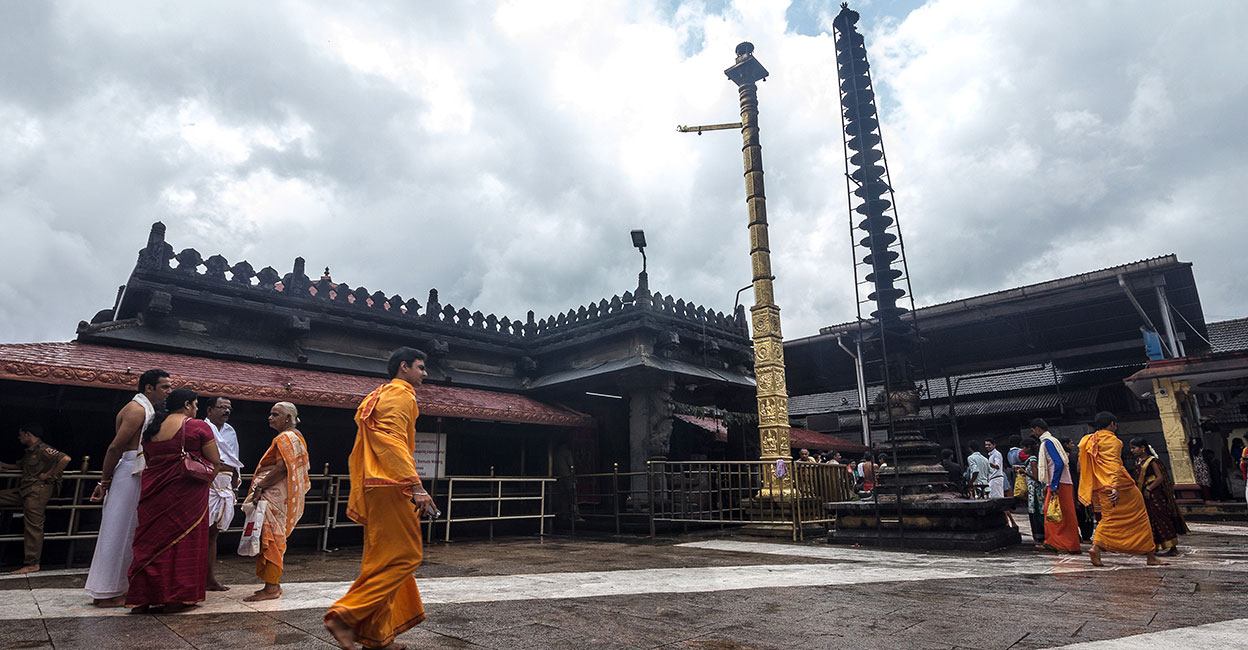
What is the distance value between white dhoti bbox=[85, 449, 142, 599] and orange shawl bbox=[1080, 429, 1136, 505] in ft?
28.5

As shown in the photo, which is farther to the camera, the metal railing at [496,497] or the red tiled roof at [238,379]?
the metal railing at [496,497]

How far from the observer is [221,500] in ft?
17.9

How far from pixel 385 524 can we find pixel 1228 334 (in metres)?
23.9

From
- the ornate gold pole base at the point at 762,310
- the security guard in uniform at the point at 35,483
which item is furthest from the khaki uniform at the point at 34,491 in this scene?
the ornate gold pole base at the point at 762,310

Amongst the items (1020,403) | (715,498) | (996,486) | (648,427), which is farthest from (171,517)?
(1020,403)

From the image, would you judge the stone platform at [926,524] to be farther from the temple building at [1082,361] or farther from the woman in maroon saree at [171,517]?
the woman in maroon saree at [171,517]

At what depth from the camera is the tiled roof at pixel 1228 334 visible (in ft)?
55.9

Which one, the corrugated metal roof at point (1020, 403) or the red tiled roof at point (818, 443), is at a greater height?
the corrugated metal roof at point (1020, 403)

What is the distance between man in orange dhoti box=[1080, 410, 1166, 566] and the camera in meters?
6.16

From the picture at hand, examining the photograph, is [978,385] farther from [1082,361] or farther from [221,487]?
[221,487]

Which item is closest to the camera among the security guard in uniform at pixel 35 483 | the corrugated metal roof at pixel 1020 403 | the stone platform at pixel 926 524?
the security guard in uniform at pixel 35 483

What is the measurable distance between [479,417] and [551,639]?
26.8 ft

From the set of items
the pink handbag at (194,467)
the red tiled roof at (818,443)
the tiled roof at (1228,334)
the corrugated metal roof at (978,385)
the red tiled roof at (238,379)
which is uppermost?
the tiled roof at (1228,334)

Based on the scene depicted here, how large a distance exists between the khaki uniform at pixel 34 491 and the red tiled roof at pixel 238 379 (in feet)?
2.75
